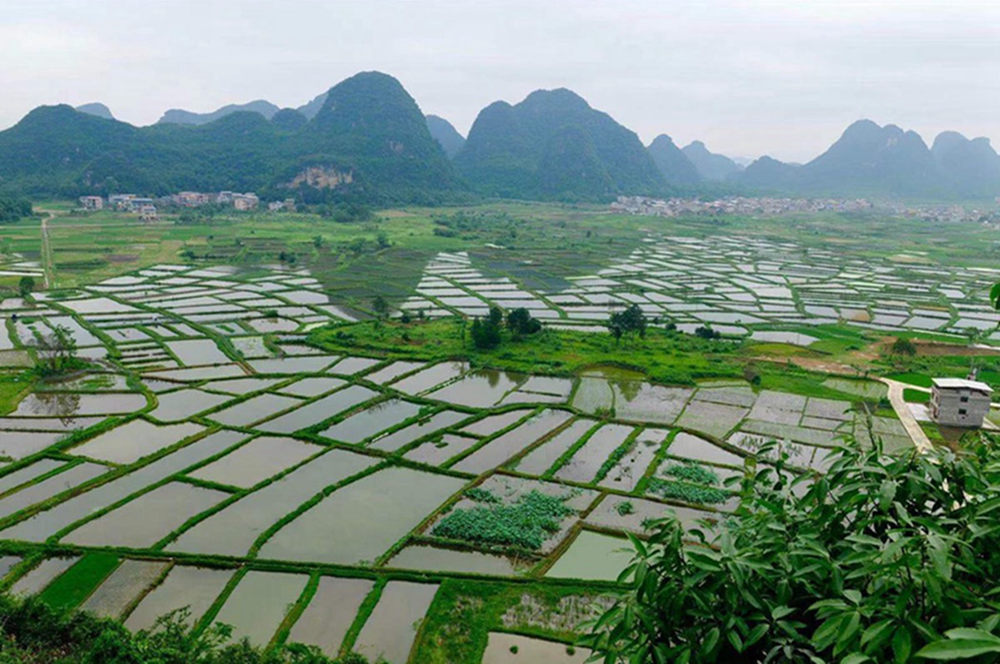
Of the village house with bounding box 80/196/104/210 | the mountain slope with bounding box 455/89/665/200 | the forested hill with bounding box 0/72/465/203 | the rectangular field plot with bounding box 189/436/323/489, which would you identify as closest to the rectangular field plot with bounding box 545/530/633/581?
the rectangular field plot with bounding box 189/436/323/489

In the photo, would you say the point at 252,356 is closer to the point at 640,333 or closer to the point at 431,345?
the point at 431,345

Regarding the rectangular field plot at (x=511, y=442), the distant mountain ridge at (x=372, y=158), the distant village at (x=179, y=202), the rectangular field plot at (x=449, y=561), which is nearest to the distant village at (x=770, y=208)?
the distant mountain ridge at (x=372, y=158)

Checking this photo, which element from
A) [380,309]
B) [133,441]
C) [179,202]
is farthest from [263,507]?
[179,202]

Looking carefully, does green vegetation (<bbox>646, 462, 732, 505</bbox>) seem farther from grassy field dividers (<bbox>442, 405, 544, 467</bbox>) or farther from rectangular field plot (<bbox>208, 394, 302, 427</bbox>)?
rectangular field plot (<bbox>208, 394, 302, 427</bbox>)

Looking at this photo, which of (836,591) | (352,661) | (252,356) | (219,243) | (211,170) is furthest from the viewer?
(211,170)

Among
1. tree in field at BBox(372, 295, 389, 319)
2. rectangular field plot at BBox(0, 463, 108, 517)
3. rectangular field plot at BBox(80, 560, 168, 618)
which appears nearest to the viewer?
rectangular field plot at BBox(80, 560, 168, 618)

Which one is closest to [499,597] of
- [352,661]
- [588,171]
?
[352,661]
